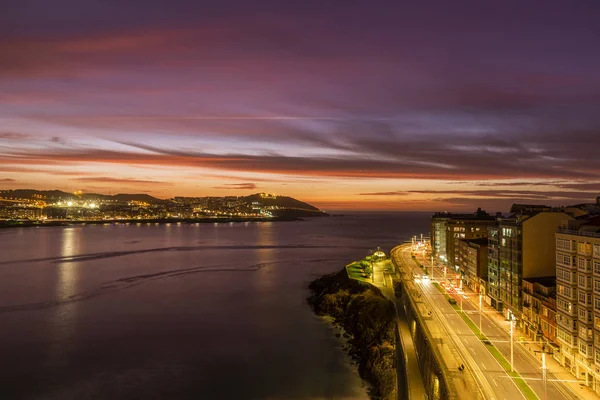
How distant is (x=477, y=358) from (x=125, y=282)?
55096mm

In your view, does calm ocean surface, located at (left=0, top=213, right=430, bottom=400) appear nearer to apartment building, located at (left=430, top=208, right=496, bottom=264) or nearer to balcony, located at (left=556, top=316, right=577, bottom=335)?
balcony, located at (left=556, top=316, right=577, bottom=335)

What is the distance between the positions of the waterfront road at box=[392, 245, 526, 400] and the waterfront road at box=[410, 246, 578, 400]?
2.83 ft

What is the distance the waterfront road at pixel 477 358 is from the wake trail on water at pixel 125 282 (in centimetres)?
4127

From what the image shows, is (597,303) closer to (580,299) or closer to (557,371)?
(580,299)

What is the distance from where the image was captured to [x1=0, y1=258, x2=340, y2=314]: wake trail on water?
174 ft

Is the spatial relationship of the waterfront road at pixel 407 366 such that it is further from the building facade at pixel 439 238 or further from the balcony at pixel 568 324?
the building facade at pixel 439 238

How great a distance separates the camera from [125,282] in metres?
69.8

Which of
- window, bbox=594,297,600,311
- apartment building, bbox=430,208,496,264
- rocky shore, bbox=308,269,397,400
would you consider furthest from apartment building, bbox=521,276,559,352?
apartment building, bbox=430,208,496,264

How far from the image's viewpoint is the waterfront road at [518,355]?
23302mm

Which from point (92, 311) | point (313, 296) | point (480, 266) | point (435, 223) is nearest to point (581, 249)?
point (480, 266)

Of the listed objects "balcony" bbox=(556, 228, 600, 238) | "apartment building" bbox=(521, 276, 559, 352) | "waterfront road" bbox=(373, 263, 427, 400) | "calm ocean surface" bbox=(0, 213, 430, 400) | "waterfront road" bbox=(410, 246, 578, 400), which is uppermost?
"balcony" bbox=(556, 228, 600, 238)

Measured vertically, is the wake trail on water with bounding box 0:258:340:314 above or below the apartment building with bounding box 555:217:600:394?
below

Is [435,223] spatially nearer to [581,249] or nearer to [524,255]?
[524,255]

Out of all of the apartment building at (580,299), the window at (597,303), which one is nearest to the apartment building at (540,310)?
the apartment building at (580,299)
